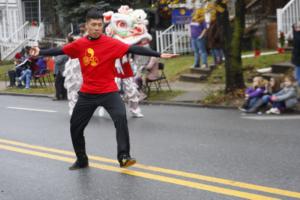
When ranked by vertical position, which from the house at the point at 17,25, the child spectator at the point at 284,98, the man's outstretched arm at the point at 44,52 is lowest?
the child spectator at the point at 284,98

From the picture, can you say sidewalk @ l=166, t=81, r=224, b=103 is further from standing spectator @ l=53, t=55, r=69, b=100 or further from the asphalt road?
standing spectator @ l=53, t=55, r=69, b=100

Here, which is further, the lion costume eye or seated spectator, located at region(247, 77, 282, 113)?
the lion costume eye

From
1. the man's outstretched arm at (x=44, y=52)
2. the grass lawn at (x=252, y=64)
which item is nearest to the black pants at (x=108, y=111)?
the man's outstretched arm at (x=44, y=52)

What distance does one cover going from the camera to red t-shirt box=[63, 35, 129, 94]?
7824mm

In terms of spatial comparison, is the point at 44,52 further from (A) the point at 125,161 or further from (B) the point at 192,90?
(B) the point at 192,90

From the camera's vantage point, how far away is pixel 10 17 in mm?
38531

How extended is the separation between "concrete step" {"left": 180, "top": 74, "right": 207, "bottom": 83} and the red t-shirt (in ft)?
38.0

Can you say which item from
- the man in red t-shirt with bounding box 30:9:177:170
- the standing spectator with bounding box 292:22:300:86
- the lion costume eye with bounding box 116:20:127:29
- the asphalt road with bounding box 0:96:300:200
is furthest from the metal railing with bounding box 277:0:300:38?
the man in red t-shirt with bounding box 30:9:177:170

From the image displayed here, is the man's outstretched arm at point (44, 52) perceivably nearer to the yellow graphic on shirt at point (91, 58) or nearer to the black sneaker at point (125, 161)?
the yellow graphic on shirt at point (91, 58)

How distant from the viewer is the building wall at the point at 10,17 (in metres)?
38.3

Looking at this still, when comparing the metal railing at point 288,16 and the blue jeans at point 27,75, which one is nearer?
the metal railing at point 288,16

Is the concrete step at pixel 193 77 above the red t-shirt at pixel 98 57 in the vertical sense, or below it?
below

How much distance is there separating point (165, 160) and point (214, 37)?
12169 mm

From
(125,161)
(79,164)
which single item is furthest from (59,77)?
(125,161)
